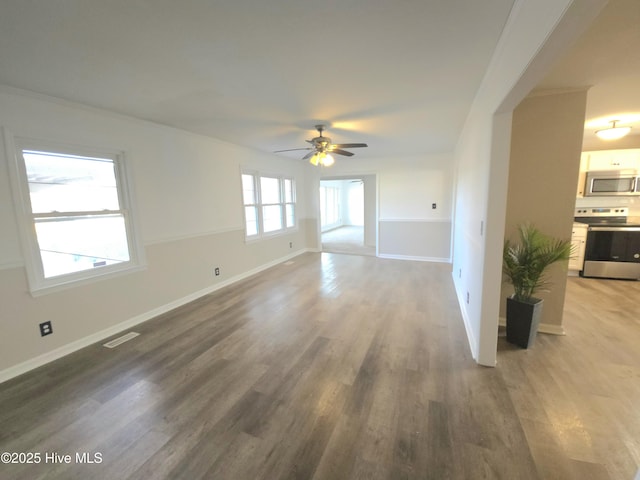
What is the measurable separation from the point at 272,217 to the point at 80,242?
3.48 m

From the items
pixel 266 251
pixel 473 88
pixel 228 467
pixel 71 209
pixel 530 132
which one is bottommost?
pixel 228 467

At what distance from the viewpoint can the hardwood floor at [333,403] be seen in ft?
4.91

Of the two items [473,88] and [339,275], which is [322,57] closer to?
[473,88]

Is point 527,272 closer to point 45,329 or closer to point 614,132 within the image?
point 614,132

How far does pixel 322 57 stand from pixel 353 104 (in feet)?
3.19

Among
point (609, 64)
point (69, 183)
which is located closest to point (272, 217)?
point (69, 183)

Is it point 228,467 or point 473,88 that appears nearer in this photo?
point 228,467

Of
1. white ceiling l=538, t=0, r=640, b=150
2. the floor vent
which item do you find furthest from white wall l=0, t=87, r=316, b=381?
white ceiling l=538, t=0, r=640, b=150

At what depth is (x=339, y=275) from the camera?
501 centimetres

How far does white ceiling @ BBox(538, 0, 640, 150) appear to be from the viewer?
4.94 feet

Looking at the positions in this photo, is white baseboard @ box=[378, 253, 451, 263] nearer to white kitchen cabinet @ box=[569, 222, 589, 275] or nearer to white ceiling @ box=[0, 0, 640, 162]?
white kitchen cabinet @ box=[569, 222, 589, 275]

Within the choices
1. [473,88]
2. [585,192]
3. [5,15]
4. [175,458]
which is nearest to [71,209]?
[5,15]

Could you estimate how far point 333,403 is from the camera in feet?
6.31

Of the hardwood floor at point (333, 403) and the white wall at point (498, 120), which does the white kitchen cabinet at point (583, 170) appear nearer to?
the hardwood floor at point (333, 403)
